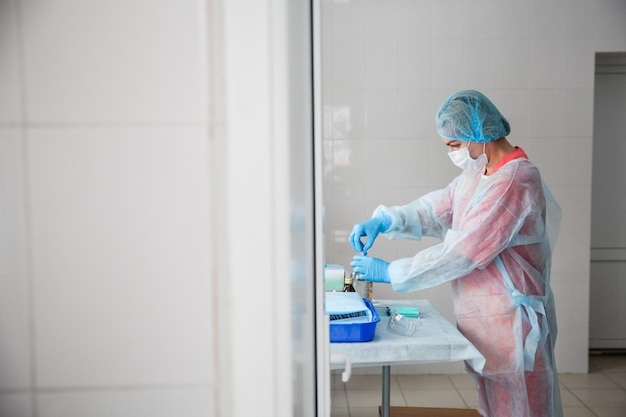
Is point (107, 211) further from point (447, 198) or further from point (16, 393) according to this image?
point (447, 198)

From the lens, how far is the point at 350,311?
1726mm

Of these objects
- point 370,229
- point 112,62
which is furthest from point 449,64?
point 112,62

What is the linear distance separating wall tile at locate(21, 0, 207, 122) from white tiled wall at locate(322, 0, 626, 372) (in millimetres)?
2711

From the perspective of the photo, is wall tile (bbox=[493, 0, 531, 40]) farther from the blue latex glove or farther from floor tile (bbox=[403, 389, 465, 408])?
floor tile (bbox=[403, 389, 465, 408])

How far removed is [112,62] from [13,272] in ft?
0.72

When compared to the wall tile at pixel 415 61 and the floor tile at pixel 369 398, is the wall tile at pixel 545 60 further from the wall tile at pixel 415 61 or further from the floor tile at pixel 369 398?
the floor tile at pixel 369 398

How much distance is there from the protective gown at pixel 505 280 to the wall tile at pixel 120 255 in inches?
65.1

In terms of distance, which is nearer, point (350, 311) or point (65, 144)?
point (65, 144)

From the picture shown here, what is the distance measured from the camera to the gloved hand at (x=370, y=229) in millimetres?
2477

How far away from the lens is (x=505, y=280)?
6.64 ft

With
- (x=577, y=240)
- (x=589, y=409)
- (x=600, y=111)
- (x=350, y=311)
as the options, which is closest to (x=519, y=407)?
(x=350, y=311)

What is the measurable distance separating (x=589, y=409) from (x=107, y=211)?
3.13 m

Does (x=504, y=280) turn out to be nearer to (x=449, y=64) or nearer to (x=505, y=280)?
(x=505, y=280)

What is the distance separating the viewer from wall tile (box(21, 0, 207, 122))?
462 mm
